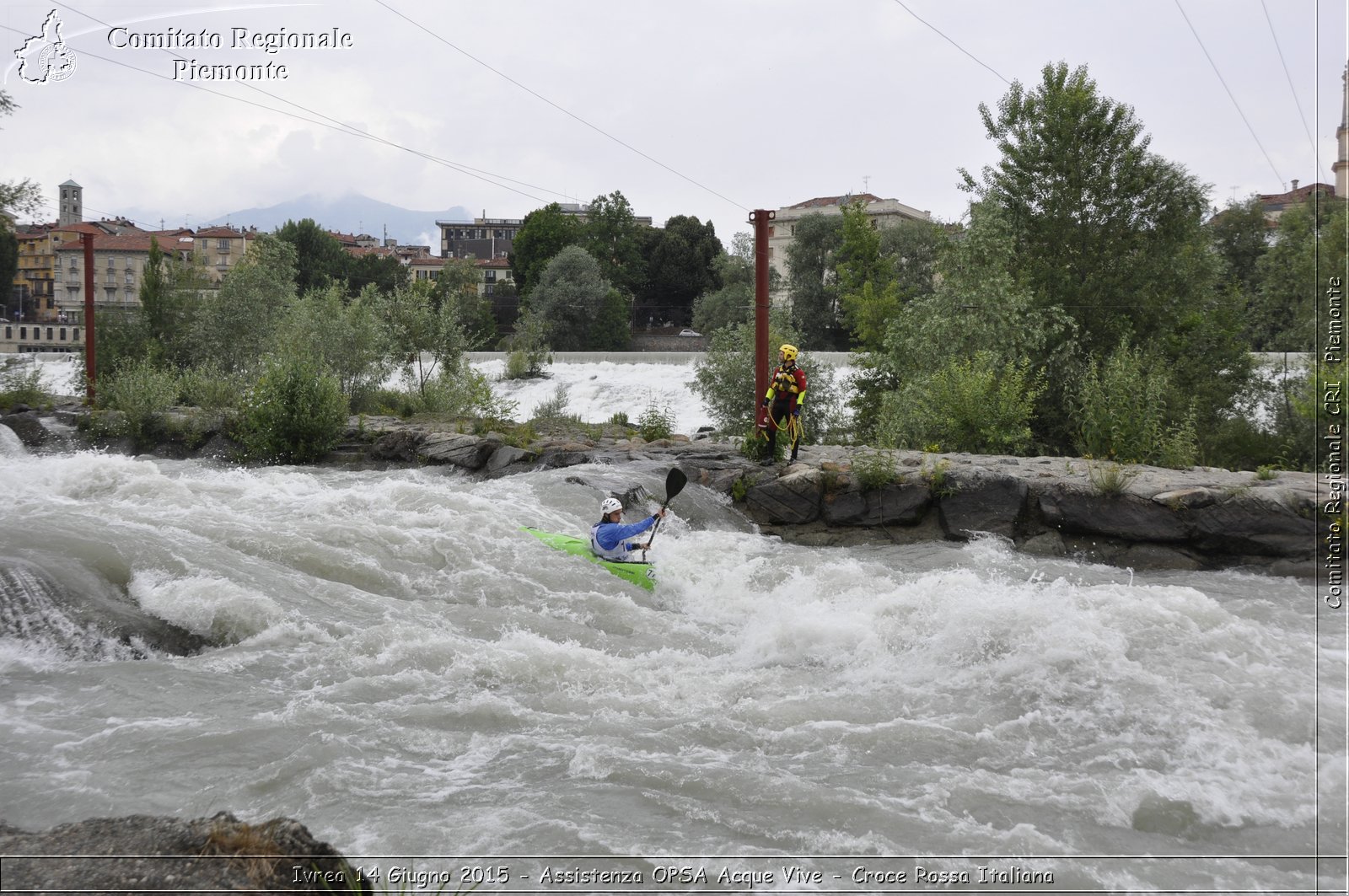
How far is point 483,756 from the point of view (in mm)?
5113

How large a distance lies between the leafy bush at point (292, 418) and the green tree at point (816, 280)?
3035 centimetres

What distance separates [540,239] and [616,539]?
5036 cm

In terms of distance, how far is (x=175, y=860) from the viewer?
294cm

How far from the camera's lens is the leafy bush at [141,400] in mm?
17109

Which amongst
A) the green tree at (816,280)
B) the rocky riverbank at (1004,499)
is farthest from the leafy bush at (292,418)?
the green tree at (816,280)

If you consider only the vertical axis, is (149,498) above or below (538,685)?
above

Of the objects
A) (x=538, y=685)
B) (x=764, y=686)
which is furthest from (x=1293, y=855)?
(x=538, y=685)

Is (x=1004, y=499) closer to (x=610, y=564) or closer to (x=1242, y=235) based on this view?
(x=610, y=564)

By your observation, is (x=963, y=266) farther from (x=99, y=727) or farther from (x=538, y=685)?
(x=99, y=727)

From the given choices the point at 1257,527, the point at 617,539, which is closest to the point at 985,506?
the point at 1257,527

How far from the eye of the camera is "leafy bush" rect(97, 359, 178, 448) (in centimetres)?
1711

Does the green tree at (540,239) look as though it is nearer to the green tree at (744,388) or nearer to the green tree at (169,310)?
the green tree at (169,310)

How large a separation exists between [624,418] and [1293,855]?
15.5 m

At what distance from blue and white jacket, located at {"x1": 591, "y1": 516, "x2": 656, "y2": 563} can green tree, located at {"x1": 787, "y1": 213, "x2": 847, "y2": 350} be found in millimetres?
35442
